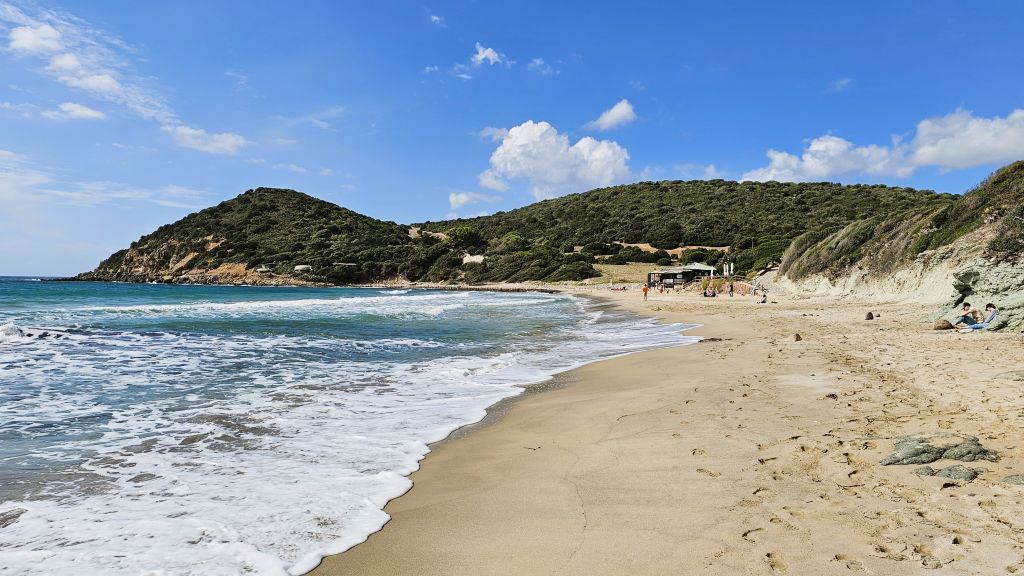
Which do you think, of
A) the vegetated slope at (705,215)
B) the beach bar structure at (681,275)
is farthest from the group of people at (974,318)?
the vegetated slope at (705,215)

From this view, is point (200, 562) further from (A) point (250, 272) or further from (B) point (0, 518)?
(A) point (250, 272)

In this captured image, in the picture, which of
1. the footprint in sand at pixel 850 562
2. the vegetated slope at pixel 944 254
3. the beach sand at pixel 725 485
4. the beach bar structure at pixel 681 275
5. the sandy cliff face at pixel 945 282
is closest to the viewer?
the footprint in sand at pixel 850 562

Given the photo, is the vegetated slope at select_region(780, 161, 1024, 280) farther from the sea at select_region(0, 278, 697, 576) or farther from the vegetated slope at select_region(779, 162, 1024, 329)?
the sea at select_region(0, 278, 697, 576)

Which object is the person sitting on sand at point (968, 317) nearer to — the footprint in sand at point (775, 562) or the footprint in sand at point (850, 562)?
the footprint in sand at point (850, 562)

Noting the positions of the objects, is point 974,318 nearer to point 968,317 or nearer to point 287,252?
point 968,317

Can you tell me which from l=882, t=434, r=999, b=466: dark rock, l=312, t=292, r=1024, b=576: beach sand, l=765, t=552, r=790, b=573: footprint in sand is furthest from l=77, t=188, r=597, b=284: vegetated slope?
l=765, t=552, r=790, b=573: footprint in sand

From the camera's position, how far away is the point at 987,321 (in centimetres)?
1118

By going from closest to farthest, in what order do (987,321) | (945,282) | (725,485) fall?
(725,485) < (987,321) < (945,282)

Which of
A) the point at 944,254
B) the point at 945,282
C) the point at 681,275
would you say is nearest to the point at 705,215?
the point at 681,275

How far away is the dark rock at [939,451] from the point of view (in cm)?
412

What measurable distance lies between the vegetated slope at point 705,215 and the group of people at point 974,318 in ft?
122

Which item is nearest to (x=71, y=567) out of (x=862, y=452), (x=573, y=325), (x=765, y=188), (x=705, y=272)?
(x=862, y=452)

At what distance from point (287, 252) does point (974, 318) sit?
86.9 m

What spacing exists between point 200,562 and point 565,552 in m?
2.21
